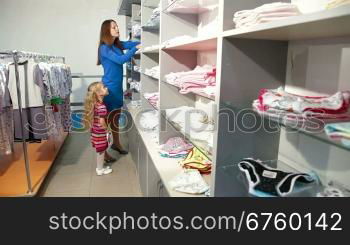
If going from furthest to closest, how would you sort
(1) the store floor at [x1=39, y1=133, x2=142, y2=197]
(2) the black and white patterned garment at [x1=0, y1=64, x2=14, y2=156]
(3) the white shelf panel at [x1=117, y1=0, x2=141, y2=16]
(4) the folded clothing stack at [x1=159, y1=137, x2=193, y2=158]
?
(3) the white shelf panel at [x1=117, y1=0, x2=141, y2=16]
(1) the store floor at [x1=39, y1=133, x2=142, y2=197]
(2) the black and white patterned garment at [x1=0, y1=64, x2=14, y2=156]
(4) the folded clothing stack at [x1=159, y1=137, x2=193, y2=158]

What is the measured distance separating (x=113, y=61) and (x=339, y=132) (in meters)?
2.91

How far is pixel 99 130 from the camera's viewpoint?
117 inches

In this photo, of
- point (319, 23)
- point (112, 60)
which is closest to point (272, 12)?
point (319, 23)

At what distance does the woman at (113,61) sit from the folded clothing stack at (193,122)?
1412mm

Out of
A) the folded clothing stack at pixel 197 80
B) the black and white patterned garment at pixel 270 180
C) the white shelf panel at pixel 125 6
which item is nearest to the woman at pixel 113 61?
the white shelf panel at pixel 125 6

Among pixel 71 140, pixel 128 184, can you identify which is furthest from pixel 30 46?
pixel 128 184

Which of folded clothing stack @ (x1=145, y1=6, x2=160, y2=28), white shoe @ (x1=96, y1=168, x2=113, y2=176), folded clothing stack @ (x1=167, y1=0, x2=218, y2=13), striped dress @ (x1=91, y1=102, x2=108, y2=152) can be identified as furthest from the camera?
white shoe @ (x1=96, y1=168, x2=113, y2=176)

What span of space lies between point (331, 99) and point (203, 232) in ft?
2.21

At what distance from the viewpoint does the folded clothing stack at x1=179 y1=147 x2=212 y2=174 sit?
1.74 meters

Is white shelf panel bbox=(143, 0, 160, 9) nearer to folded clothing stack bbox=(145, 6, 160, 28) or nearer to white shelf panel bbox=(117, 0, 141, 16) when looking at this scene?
folded clothing stack bbox=(145, 6, 160, 28)

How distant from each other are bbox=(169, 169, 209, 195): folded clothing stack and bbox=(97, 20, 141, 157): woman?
6.69 feet

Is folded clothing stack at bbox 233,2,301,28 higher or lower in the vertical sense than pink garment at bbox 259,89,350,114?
higher

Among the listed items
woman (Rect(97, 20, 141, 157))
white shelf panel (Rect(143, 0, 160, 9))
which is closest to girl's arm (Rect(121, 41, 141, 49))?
woman (Rect(97, 20, 141, 157))

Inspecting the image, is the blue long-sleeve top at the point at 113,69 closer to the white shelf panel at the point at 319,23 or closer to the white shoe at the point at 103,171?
the white shoe at the point at 103,171
